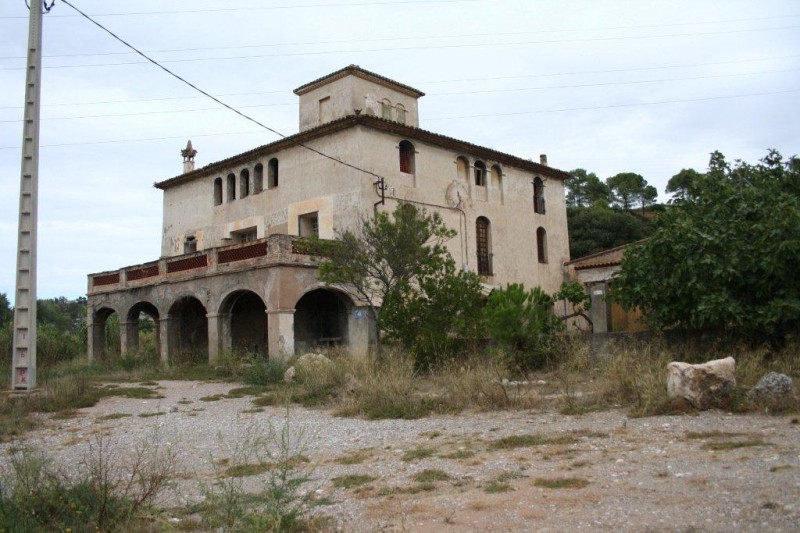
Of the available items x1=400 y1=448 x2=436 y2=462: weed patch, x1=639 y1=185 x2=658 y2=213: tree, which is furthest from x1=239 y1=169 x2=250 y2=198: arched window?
x1=639 y1=185 x2=658 y2=213: tree

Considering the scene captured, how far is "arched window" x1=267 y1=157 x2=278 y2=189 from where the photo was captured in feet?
85.9

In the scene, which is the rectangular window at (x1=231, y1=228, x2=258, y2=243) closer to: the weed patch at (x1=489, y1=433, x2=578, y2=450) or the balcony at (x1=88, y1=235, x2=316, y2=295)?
the balcony at (x1=88, y1=235, x2=316, y2=295)

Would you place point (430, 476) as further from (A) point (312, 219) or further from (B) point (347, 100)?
(B) point (347, 100)

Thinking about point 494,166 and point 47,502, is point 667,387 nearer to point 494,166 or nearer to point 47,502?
point 47,502

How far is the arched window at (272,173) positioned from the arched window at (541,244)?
11.3m

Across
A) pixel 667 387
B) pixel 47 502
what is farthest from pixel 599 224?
pixel 47 502

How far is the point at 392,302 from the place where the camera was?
56.1 ft

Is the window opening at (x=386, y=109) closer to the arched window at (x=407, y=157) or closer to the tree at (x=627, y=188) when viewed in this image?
the arched window at (x=407, y=157)

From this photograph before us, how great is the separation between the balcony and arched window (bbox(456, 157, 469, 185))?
26.9 ft

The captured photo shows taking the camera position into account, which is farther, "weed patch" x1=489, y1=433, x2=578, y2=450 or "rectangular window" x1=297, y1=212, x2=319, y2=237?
"rectangular window" x1=297, y1=212, x2=319, y2=237

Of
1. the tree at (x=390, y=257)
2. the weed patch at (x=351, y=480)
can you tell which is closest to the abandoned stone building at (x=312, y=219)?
the tree at (x=390, y=257)

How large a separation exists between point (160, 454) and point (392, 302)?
9.17 meters

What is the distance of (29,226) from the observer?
1385 centimetres

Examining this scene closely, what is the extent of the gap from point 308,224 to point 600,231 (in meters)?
23.0
